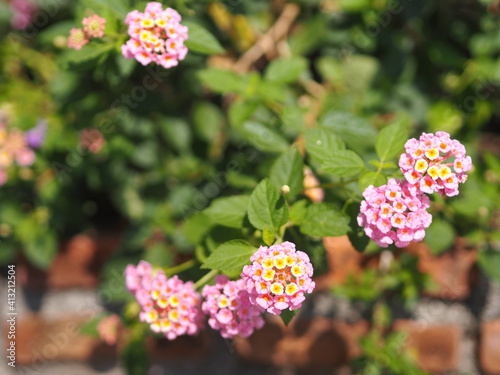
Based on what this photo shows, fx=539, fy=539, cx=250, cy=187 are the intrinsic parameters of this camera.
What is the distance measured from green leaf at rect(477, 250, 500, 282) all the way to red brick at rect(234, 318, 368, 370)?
1.15 feet

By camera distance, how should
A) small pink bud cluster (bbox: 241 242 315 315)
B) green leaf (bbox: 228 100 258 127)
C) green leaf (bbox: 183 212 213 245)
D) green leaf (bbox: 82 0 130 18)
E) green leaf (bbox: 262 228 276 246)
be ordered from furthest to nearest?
green leaf (bbox: 228 100 258 127), green leaf (bbox: 183 212 213 245), green leaf (bbox: 82 0 130 18), green leaf (bbox: 262 228 276 246), small pink bud cluster (bbox: 241 242 315 315)

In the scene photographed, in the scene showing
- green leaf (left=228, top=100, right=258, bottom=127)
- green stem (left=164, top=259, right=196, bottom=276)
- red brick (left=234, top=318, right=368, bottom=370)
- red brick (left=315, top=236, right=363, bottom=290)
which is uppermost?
green leaf (left=228, top=100, right=258, bottom=127)

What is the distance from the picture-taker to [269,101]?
51.3 inches

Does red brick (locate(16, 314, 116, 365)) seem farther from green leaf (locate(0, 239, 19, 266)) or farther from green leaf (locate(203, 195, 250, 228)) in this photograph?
green leaf (locate(203, 195, 250, 228))

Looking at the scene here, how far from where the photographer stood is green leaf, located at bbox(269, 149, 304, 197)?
97 centimetres

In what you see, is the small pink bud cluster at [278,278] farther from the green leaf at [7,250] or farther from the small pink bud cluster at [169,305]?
the green leaf at [7,250]

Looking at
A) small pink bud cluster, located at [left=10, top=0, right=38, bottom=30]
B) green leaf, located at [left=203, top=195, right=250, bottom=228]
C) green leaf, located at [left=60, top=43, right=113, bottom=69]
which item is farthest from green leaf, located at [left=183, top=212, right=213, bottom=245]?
small pink bud cluster, located at [left=10, top=0, right=38, bottom=30]

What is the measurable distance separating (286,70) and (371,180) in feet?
1.81

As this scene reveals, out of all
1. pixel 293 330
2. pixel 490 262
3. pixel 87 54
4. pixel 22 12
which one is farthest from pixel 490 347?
pixel 22 12

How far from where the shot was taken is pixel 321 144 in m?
0.95

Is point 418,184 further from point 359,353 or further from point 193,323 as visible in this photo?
point 359,353

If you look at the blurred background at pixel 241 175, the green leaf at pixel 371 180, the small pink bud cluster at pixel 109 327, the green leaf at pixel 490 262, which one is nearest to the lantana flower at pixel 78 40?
the blurred background at pixel 241 175

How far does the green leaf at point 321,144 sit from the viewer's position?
933 millimetres

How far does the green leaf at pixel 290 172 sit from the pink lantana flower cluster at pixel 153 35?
27 centimetres
